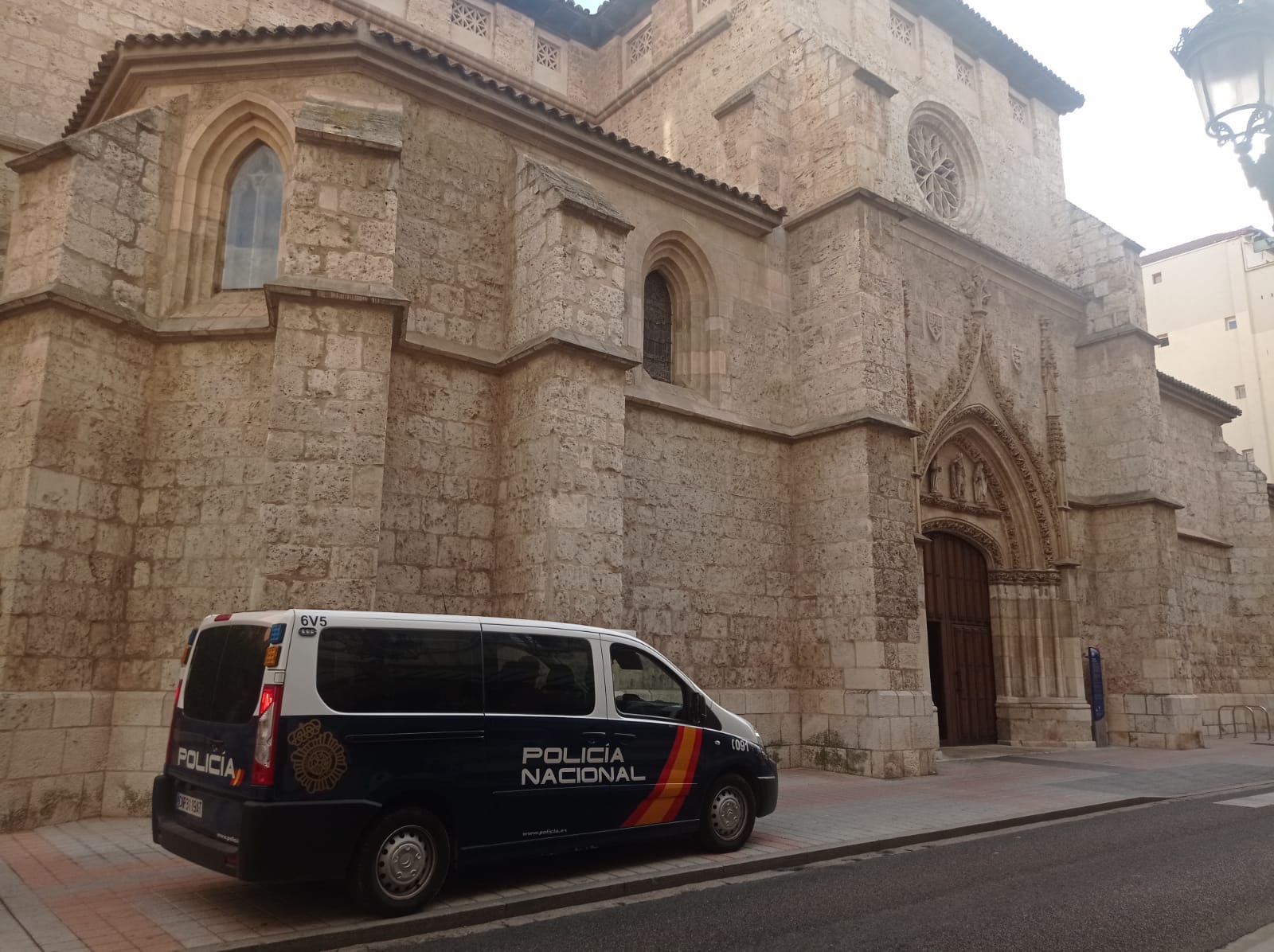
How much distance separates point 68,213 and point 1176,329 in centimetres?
3780

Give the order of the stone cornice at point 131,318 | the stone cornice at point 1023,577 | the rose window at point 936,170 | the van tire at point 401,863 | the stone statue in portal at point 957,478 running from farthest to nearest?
the rose window at point 936,170, the stone cornice at point 1023,577, the stone statue in portal at point 957,478, the stone cornice at point 131,318, the van tire at point 401,863

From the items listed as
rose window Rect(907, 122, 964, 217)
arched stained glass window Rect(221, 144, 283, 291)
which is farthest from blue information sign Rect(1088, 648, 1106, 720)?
arched stained glass window Rect(221, 144, 283, 291)

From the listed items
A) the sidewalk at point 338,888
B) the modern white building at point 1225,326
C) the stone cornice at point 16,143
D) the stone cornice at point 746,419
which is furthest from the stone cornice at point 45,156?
the modern white building at point 1225,326

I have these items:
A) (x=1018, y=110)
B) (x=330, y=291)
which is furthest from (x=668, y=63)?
(x=330, y=291)

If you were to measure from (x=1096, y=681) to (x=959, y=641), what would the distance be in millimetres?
3161

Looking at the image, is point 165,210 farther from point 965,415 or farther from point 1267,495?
point 1267,495

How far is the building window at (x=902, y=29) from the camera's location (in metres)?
17.6

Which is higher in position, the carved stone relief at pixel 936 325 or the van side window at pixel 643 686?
the carved stone relief at pixel 936 325

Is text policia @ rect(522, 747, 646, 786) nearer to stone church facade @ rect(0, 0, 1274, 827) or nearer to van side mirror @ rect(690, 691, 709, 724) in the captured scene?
van side mirror @ rect(690, 691, 709, 724)

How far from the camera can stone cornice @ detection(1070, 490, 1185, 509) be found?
17406 millimetres

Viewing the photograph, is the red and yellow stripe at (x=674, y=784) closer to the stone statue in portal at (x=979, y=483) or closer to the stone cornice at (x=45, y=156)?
the stone cornice at (x=45, y=156)

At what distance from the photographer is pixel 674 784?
6.82 metres

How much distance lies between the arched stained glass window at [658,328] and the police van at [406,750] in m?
6.97

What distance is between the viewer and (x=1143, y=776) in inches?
491
